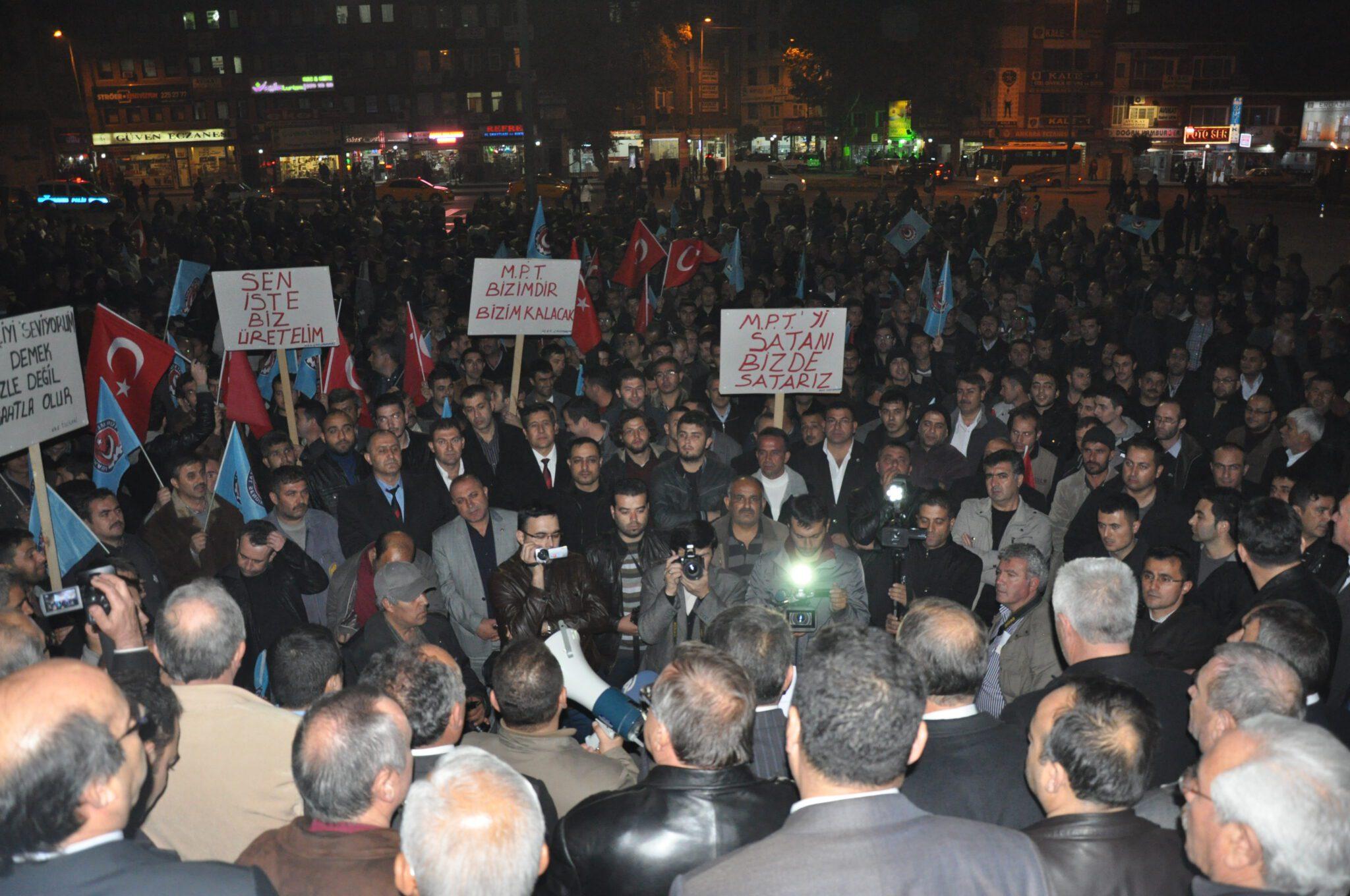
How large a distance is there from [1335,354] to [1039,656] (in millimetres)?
7911

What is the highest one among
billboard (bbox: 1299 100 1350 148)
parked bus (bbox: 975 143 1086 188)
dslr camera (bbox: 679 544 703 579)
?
billboard (bbox: 1299 100 1350 148)

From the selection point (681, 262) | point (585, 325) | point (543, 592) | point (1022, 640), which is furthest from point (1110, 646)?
point (681, 262)

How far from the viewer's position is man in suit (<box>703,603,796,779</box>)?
3904mm

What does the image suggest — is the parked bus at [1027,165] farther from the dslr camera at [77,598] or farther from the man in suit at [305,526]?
the dslr camera at [77,598]

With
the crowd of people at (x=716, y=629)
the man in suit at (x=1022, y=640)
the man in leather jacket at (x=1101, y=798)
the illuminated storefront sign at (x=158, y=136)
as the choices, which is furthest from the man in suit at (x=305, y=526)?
the illuminated storefront sign at (x=158, y=136)

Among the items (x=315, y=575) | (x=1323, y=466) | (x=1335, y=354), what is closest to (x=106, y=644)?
(x=315, y=575)

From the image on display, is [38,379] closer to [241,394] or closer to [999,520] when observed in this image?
[241,394]

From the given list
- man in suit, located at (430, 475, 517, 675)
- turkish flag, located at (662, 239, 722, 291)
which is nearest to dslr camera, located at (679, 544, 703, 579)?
man in suit, located at (430, 475, 517, 675)

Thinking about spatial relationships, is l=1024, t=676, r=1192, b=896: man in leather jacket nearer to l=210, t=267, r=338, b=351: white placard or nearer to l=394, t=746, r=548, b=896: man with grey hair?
l=394, t=746, r=548, b=896: man with grey hair

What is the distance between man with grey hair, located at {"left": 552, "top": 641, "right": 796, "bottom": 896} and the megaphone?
668mm

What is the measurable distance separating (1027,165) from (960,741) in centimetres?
6196

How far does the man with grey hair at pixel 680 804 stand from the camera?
308 cm

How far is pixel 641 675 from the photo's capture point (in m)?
4.43

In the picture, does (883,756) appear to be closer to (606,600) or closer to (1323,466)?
(606,600)
